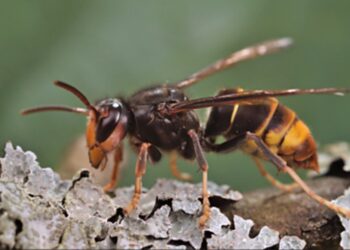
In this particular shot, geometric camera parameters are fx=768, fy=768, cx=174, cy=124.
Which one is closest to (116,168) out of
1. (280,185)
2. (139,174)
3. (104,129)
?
(104,129)

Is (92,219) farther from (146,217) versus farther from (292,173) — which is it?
(292,173)

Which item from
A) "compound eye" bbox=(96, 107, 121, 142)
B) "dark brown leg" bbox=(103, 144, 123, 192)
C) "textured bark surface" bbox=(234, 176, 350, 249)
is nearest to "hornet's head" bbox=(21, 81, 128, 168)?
"compound eye" bbox=(96, 107, 121, 142)

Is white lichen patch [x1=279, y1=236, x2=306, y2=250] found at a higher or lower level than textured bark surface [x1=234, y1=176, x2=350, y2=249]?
lower

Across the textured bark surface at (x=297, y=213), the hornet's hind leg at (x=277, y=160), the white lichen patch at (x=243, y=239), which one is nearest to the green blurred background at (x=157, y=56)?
the hornet's hind leg at (x=277, y=160)

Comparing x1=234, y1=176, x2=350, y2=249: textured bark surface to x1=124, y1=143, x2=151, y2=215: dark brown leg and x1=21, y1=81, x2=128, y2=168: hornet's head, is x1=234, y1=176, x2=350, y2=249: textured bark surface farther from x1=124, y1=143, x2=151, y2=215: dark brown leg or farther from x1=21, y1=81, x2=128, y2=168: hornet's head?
x1=21, y1=81, x2=128, y2=168: hornet's head

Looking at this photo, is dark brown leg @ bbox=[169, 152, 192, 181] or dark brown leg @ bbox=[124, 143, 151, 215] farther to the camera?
dark brown leg @ bbox=[169, 152, 192, 181]

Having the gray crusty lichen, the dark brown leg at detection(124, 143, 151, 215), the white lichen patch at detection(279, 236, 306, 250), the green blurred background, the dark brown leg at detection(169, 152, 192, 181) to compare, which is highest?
the green blurred background

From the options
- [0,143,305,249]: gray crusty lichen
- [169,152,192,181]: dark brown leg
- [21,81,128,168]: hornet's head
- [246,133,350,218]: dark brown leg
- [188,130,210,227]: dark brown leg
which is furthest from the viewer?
[169,152,192,181]: dark brown leg
